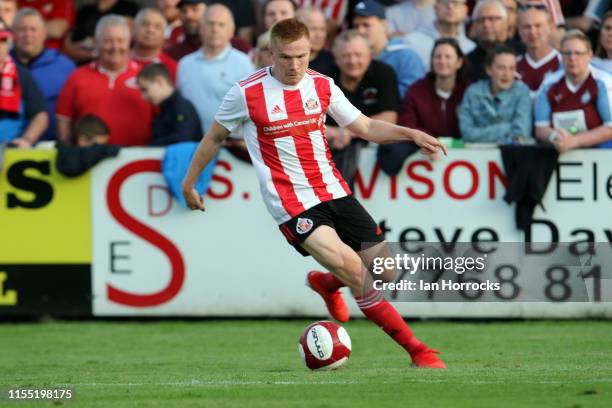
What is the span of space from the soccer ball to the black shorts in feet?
1.89

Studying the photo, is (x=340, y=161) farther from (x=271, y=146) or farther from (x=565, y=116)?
(x=271, y=146)

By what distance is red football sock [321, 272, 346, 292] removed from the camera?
949cm

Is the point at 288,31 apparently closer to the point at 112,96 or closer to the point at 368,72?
the point at 368,72

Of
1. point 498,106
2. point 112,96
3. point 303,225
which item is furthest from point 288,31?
point 112,96

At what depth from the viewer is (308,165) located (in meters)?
8.84

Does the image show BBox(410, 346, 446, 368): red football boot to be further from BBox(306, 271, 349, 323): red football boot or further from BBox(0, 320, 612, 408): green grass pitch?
BBox(306, 271, 349, 323): red football boot

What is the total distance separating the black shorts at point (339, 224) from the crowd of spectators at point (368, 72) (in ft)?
10.6

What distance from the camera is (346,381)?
8039 mm

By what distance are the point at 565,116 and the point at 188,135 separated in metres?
3.59

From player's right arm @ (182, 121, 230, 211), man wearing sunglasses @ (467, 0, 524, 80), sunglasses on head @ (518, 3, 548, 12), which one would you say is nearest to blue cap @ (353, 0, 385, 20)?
man wearing sunglasses @ (467, 0, 524, 80)

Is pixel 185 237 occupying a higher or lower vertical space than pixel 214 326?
higher

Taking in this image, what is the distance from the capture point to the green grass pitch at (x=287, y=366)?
7.39 meters

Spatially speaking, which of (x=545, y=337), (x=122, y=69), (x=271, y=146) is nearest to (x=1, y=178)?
(x=122, y=69)

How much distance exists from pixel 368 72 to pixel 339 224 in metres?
3.88
